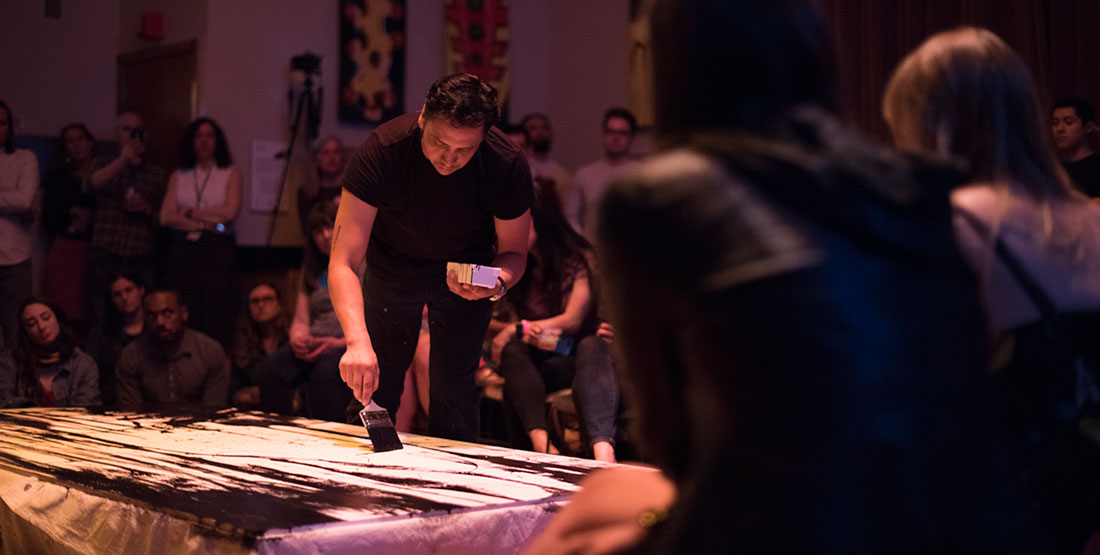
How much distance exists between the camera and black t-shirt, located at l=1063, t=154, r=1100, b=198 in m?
3.82

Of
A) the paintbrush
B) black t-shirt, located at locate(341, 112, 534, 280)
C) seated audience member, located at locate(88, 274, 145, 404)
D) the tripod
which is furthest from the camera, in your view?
the tripod

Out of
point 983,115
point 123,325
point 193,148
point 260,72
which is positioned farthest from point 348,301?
point 260,72

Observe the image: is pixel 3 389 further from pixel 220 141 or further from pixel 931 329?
pixel 931 329

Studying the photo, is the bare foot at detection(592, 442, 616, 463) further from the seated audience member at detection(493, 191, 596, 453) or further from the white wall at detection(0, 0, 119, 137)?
the white wall at detection(0, 0, 119, 137)

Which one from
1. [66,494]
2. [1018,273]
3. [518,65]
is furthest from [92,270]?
[1018,273]

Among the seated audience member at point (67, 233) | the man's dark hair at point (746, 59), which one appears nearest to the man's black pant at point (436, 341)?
the man's dark hair at point (746, 59)

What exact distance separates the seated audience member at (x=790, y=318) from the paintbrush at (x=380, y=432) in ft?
5.28

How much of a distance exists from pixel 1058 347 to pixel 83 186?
5.47m

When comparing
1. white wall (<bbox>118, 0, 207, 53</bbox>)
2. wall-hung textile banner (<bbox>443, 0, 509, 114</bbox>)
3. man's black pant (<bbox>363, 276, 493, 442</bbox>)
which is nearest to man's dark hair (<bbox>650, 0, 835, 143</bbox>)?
man's black pant (<bbox>363, 276, 493, 442</bbox>)

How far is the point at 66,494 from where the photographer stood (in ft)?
6.67

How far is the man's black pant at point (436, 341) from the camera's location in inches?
113

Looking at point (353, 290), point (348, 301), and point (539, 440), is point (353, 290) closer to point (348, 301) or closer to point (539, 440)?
point (348, 301)

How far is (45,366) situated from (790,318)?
165 inches

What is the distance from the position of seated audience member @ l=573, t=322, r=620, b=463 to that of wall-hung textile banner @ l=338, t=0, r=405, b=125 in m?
3.33
